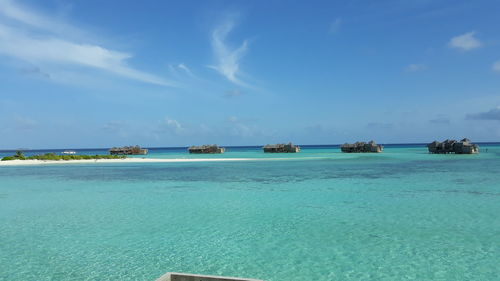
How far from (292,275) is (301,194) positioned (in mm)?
13547

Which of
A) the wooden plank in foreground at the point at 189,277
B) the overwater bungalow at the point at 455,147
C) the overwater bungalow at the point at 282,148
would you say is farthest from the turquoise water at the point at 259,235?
the overwater bungalow at the point at 282,148

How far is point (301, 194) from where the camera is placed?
2212cm

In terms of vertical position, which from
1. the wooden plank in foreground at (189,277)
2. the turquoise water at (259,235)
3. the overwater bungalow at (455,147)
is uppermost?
the overwater bungalow at (455,147)

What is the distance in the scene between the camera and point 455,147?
7925 centimetres

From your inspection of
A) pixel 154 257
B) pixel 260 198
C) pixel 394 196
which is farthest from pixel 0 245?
pixel 394 196

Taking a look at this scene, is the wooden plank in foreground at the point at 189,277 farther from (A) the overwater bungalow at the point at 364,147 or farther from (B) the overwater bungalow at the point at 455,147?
(A) the overwater bungalow at the point at 364,147

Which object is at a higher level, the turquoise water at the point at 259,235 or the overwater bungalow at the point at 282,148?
the overwater bungalow at the point at 282,148

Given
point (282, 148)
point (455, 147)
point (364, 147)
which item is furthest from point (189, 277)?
point (282, 148)

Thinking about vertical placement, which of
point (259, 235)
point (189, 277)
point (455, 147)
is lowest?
point (259, 235)

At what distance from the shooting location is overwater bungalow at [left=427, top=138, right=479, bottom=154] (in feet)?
255

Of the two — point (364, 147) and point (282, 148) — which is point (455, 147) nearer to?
point (364, 147)

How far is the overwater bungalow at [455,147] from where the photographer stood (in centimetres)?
7781

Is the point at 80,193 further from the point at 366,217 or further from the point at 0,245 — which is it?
the point at 366,217

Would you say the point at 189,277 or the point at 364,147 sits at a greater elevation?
the point at 364,147
